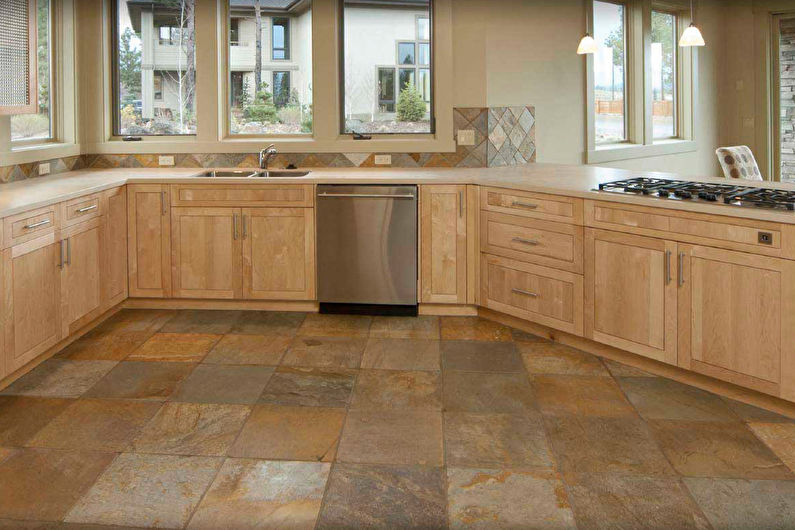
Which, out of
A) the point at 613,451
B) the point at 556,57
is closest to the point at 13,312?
the point at 613,451

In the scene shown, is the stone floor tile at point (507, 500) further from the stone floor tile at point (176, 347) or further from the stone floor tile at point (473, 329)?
the stone floor tile at point (176, 347)

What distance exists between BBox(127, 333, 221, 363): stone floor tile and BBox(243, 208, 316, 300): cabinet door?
22.5 inches

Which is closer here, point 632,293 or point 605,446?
point 605,446

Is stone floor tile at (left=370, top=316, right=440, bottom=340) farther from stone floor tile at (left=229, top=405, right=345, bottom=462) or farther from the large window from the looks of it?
the large window

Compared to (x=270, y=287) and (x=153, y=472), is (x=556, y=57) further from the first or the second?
(x=153, y=472)

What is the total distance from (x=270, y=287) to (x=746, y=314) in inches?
108

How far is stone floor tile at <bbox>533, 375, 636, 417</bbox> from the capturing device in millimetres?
3130

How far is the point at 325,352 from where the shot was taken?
156 inches

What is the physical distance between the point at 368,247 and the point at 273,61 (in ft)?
5.39

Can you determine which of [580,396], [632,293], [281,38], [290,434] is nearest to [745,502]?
[580,396]

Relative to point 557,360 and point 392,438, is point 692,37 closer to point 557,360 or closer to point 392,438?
point 557,360

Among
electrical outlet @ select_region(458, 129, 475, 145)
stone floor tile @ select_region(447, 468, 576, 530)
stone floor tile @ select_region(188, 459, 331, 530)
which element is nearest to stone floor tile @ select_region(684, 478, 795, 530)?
stone floor tile @ select_region(447, 468, 576, 530)

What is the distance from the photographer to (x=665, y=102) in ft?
23.0

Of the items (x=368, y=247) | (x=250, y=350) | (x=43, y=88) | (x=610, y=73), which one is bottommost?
(x=250, y=350)
